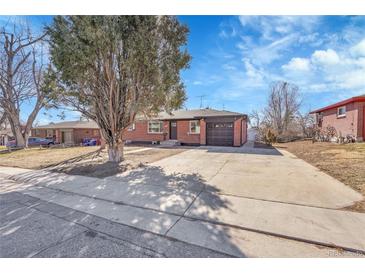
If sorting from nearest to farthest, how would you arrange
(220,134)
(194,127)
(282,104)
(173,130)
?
1. (220,134)
2. (194,127)
3. (173,130)
4. (282,104)

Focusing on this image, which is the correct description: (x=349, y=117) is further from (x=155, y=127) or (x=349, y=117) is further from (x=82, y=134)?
(x=82, y=134)

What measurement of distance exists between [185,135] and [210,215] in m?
13.1

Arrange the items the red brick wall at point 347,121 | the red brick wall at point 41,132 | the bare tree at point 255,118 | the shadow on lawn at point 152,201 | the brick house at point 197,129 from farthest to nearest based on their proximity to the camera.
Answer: the red brick wall at point 41,132, the bare tree at point 255,118, the brick house at point 197,129, the red brick wall at point 347,121, the shadow on lawn at point 152,201

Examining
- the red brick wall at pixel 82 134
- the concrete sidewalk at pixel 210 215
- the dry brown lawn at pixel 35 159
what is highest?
the red brick wall at pixel 82 134

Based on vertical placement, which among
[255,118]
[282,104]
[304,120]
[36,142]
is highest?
[282,104]

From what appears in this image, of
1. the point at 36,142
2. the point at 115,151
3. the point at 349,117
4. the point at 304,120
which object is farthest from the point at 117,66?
the point at 304,120

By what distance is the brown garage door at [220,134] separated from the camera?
48.2ft

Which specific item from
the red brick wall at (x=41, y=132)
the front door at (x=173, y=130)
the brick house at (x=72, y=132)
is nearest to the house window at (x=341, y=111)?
the front door at (x=173, y=130)

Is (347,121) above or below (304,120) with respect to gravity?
below

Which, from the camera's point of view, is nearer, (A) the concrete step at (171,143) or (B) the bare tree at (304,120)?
(A) the concrete step at (171,143)

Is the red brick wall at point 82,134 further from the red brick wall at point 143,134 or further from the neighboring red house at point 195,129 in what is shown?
the neighboring red house at point 195,129

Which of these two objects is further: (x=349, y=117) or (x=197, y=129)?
(x=197, y=129)

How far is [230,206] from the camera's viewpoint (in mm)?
3432
